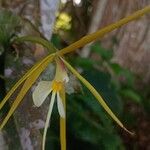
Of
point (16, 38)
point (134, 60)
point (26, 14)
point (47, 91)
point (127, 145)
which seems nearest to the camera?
point (47, 91)

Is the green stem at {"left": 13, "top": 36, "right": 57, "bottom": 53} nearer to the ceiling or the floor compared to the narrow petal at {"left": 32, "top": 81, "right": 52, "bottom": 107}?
nearer to the ceiling

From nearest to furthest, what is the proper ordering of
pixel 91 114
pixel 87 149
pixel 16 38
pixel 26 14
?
pixel 16 38, pixel 26 14, pixel 87 149, pixel 91 114

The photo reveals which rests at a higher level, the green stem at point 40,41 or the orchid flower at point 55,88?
the green stem at point 40,41

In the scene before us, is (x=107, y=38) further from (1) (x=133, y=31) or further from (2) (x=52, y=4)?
(2) (x=52, y=4)

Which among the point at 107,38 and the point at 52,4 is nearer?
the point at 52,4

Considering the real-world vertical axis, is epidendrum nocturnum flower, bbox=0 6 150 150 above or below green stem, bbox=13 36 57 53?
below

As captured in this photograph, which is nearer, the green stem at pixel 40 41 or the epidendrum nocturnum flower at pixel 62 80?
the epidendrum nocturnum flower at pixel 62 80

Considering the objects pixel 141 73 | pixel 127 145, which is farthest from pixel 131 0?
pixel 127 145

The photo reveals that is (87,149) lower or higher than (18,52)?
lower

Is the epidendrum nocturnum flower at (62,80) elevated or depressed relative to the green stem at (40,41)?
depressed

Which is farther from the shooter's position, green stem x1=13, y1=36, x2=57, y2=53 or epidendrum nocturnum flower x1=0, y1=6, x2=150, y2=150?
green stem x1=13, y1=36, x2=57, y2=53

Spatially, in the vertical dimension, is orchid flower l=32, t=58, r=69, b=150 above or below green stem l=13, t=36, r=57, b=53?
below
